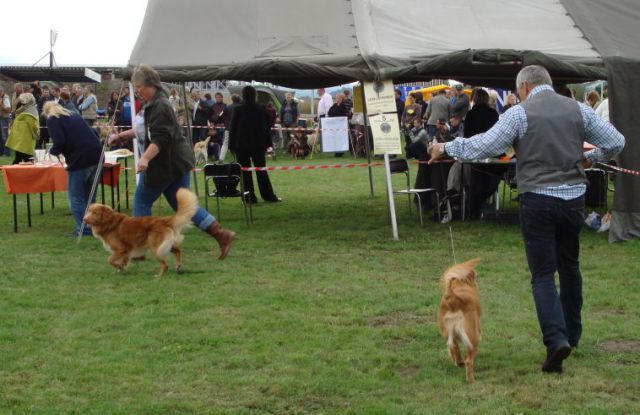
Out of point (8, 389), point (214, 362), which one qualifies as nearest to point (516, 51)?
point (214, 362)

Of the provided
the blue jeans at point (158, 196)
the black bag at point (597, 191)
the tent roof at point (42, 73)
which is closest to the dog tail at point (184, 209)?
the blue jeans at point (158, 196)

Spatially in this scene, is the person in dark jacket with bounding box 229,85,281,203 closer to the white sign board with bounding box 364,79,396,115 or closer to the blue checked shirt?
the white sign board with bounding box 364,79,396,115

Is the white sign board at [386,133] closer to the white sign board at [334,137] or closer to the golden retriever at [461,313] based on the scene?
the golden retriever at [461,313]

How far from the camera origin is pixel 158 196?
9164mm

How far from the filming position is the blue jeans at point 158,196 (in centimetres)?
910

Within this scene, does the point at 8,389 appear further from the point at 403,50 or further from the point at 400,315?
the point at 403,50

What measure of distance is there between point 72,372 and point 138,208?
3.75m

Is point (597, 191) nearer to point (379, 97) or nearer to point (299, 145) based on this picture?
point (379, 97)

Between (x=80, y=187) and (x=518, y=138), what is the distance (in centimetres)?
667

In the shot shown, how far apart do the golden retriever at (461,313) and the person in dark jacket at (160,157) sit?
→ 13.9 ft

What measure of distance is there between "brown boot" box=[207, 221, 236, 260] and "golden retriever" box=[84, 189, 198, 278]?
0.62 meters

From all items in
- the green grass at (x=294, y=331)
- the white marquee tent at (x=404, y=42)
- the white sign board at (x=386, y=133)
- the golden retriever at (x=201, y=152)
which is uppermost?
the white marquee tent at (x=404, y=42)

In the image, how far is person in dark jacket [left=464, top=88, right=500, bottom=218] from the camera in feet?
40.4

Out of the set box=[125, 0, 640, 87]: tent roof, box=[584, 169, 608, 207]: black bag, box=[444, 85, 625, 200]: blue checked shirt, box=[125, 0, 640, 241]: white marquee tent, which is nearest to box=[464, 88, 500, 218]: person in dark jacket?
box=[125, 0, 640, 241]: white marquee tent
